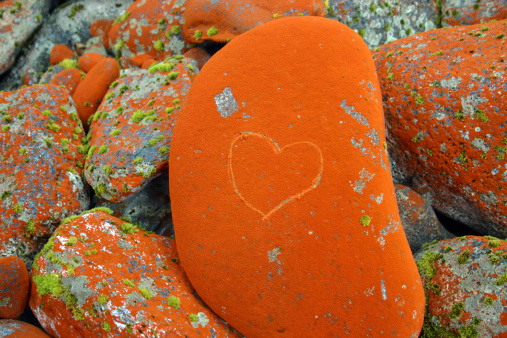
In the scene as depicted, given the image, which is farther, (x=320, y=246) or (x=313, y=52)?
(x=313, y=52)

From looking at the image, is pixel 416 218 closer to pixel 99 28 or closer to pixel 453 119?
pixel 453 119

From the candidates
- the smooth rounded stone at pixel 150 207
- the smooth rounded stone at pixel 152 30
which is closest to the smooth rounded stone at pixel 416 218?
the smooth rounded stone at pixel 150 207

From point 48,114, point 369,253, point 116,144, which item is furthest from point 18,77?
point 369,253

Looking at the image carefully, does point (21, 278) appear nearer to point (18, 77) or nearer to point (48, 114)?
point (48, 114)

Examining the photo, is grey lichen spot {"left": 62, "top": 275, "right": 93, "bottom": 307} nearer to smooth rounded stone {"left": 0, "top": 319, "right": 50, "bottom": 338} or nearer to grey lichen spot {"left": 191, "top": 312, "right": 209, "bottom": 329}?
smooth rounded stone {"left": 0, "top": 319, "right": 50, "bottom": 338}

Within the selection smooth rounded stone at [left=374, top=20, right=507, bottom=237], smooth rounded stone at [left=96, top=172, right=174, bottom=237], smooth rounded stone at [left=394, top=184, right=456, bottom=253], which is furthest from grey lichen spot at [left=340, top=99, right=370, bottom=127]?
smooth rounded stone at [left=96, top=172, right=174, bottom=237]

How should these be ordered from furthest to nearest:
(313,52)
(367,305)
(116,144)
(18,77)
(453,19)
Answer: (18,77), (453,19), (116,144), (313,52), (367,305)

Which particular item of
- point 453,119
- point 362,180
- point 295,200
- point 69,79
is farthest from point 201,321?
point 69,79
